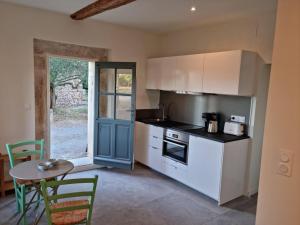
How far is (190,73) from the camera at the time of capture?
393cm

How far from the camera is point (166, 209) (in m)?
3.21

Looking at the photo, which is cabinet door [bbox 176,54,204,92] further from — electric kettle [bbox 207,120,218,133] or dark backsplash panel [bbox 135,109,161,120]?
dark backsplash panel [bbox 135,109,161,120]

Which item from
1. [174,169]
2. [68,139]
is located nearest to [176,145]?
[174,169]

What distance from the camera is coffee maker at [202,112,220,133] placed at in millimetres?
3803

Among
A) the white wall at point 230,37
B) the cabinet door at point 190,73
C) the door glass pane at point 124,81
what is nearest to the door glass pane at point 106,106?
the door glass pane at point 124,81

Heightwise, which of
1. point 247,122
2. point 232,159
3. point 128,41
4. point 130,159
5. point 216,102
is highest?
point 128,41

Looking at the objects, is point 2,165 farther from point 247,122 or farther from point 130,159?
point 247,122

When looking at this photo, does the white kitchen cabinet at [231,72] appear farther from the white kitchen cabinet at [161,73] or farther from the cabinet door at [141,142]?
the cabinet door at [141,142]

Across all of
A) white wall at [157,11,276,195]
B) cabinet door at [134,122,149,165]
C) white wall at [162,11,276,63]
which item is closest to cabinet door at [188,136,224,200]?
white wall at [157,11,276,195]

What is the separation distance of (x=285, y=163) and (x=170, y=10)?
2635mm

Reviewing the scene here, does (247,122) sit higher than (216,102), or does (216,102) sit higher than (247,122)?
(216,102)

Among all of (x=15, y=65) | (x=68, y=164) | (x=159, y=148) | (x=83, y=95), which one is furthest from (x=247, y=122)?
(x=83, y=95)

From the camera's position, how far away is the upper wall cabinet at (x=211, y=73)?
3.25m

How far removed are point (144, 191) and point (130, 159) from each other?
2.69 feet
